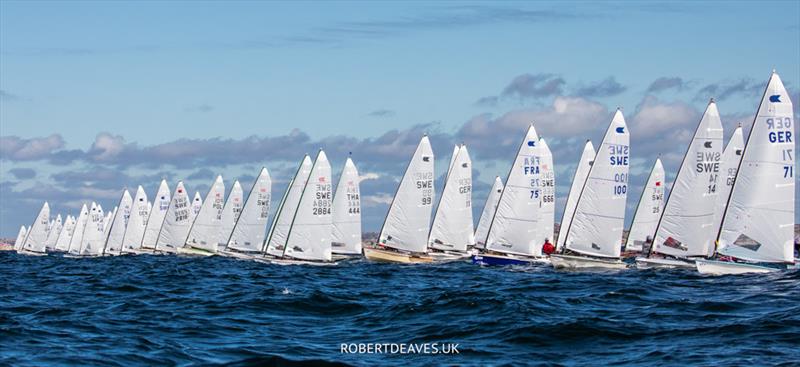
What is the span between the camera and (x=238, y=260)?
206 ft

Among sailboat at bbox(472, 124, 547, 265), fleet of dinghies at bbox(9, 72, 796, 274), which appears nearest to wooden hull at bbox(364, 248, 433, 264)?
fleet of dinghies at bbox(9, 72, 796, 274)

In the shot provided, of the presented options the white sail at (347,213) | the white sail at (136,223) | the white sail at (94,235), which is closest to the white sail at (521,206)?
the white sail at (347,213)

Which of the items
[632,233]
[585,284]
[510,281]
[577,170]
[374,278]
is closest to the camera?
[585,284]

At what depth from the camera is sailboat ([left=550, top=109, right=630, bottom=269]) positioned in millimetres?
50469

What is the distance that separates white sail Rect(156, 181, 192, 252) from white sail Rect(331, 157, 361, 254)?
28517 mm

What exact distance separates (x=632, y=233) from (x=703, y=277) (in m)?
20.9

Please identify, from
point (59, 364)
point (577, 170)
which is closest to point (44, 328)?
point (59, 364)

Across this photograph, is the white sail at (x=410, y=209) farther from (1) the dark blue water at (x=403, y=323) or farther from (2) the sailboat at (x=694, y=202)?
(1) the dark blue water at (x=403, y=323)

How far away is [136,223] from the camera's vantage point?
100125 mm

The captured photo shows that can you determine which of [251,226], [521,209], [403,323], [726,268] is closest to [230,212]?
[251,226]

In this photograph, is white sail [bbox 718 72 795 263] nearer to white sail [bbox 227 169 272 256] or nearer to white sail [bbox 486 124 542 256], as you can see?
white sail [bbox 486 124 542 256]

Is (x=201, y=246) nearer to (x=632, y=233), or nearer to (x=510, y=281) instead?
(x=632, y=233)

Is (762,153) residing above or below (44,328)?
above

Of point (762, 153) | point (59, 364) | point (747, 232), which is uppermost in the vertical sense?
point (762, 153)
